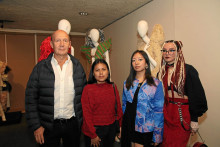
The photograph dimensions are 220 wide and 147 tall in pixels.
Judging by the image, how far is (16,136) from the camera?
3293 millimetres

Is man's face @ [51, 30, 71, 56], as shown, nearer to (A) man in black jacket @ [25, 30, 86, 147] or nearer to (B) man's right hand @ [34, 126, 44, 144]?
(A) man in black jacket @ [25, 30, 86, 147]

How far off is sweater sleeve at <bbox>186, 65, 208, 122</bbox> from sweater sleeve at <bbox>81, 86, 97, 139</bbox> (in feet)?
3.11

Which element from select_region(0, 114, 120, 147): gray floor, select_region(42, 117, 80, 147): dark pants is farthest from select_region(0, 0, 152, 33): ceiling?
select_region(0, 114, 120, 147): gray floor

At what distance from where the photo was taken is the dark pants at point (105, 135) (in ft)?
5.11

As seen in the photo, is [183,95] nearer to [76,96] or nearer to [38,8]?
[76,96]

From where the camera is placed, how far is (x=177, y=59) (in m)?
1.56

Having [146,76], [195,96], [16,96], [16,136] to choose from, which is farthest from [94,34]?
[16,96]

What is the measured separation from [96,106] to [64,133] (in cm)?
40

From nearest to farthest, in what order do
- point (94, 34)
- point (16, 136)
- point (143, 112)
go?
1. point (143, 112)
2. point (94, 34)
3. point (16, 136)

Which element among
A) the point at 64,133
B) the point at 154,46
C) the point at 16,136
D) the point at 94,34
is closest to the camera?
the point at 64,133

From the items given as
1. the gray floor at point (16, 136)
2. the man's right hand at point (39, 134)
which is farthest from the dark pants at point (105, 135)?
the gray floor at point (16, 136)

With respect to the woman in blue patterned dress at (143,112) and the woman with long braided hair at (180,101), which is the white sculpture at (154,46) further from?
the woman in blue patterned dress at (143,112)

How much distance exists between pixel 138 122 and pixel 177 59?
2.40ft

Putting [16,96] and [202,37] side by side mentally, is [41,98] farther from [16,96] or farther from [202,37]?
→ [16,96]
